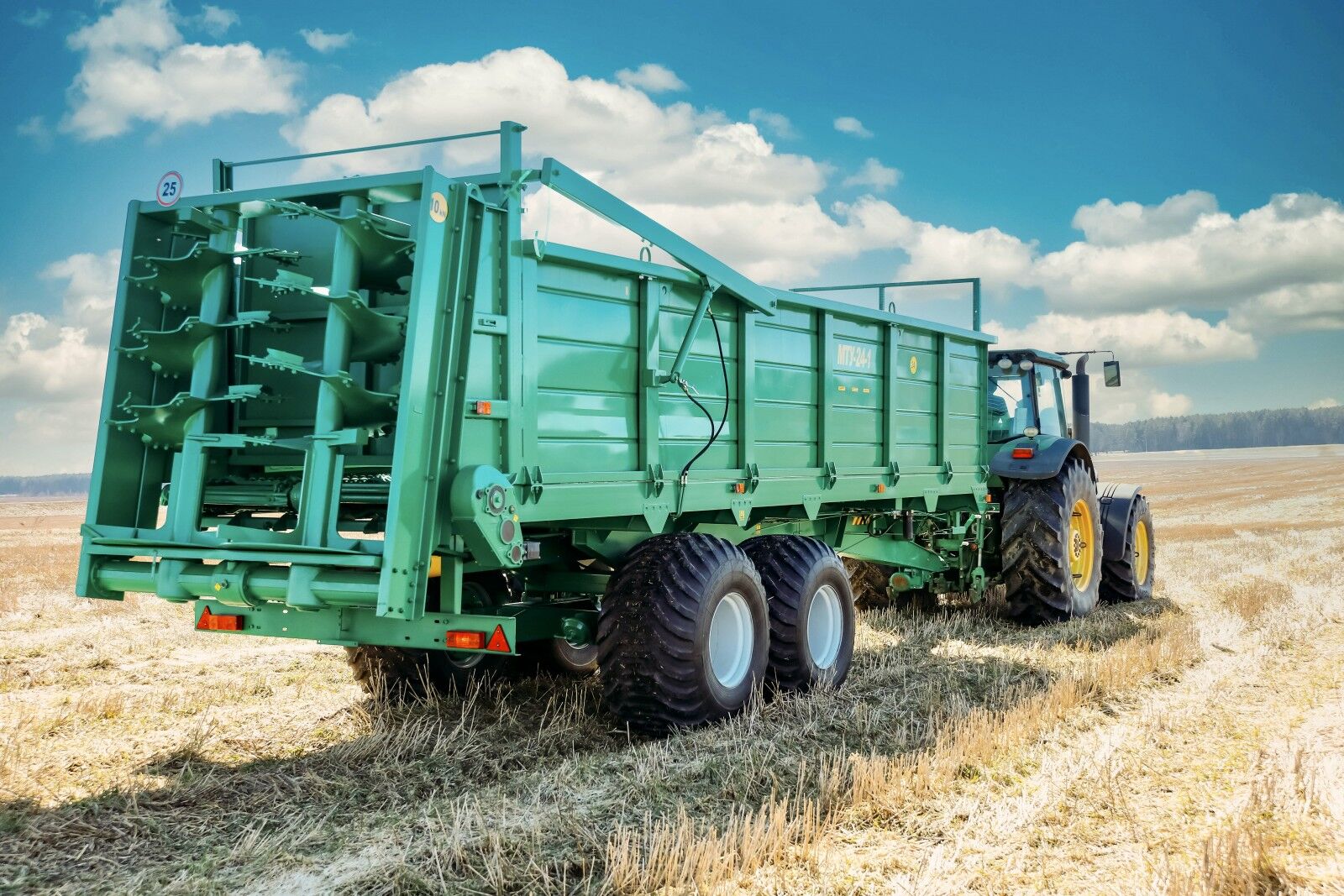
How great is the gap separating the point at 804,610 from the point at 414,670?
2.33 m

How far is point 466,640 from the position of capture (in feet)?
16.4

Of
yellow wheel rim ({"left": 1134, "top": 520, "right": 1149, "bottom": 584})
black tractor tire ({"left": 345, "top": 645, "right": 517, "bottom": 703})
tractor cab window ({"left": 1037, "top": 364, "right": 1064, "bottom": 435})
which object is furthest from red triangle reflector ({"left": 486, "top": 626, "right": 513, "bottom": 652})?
yellow wheel rim ({"left": 1134, "top": 520, "right": 1149, "bottom": 584})

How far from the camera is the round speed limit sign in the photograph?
5543 millimetres

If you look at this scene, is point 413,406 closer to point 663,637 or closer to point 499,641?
point 499,641

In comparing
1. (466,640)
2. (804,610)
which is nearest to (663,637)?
(466,640)

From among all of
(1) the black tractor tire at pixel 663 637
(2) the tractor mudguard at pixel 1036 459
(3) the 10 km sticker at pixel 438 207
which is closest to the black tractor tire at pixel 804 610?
(1) the black tractor tire at pixel 663 637

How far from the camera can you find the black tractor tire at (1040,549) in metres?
8.98

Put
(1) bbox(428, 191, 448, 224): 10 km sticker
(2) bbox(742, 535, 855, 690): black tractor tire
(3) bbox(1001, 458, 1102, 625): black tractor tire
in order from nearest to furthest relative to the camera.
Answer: (1) bbox(428, 191, 448, 224): 10 km sticker
(2) bbox(742, 535, 855, 690): black tractor tire
(3) bbox(1001, 458, 1102, 625): black tractor tire

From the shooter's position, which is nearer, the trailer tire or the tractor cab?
the trailer tire

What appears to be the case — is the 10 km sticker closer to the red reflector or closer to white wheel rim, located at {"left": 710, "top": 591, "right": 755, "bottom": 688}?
the red reflector

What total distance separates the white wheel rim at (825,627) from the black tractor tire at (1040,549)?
284 centimetres

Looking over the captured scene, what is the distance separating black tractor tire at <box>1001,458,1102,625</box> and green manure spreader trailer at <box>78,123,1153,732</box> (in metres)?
2.53

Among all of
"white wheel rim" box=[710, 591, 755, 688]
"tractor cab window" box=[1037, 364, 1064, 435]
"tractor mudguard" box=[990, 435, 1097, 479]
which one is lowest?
"white wheel rim" box=[710, 591, 755, 688]

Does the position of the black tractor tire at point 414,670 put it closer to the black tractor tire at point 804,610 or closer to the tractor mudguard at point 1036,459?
the black tractor tire at point 804,610
